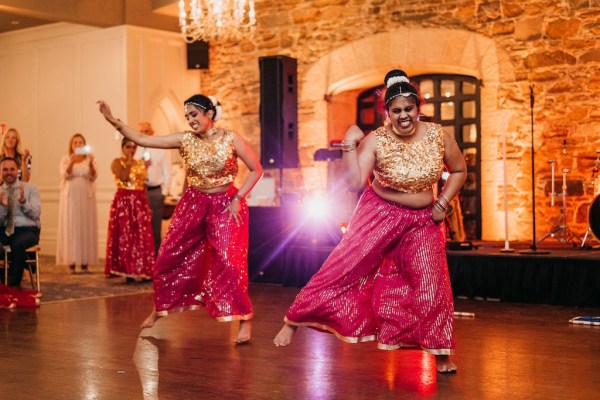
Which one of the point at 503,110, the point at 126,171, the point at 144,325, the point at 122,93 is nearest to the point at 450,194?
the point at 144,325

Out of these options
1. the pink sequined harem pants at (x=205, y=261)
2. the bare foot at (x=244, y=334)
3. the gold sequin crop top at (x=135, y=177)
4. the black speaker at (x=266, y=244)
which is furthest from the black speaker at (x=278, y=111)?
the bare foot at (x=244, y=334)

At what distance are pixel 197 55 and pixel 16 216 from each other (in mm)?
5346

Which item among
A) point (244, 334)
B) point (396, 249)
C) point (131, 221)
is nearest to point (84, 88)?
point (131, 221)

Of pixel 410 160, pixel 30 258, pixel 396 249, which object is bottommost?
pixel 30 258

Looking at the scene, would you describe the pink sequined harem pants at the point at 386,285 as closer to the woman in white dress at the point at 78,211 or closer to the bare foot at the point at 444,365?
the bare foot at the point at 444,365

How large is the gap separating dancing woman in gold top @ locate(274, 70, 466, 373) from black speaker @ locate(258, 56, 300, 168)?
5.99m

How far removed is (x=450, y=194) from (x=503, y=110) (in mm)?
5963

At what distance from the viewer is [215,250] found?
5.33 m

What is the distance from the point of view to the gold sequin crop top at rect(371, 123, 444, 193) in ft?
13.8

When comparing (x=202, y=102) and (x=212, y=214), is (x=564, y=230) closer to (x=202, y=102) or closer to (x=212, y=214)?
(x=212, y=214)

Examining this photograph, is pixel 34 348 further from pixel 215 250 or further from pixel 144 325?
pixel 215 250

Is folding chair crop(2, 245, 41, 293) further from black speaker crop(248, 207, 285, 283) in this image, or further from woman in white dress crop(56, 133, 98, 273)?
black speaker crop(248, 207, 285, 283)

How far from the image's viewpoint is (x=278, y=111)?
10.4 metres

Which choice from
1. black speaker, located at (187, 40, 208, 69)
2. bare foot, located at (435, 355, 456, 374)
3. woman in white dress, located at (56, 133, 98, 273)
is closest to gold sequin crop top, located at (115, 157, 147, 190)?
woman in white dress, located at (56, 133, 98, 273)
